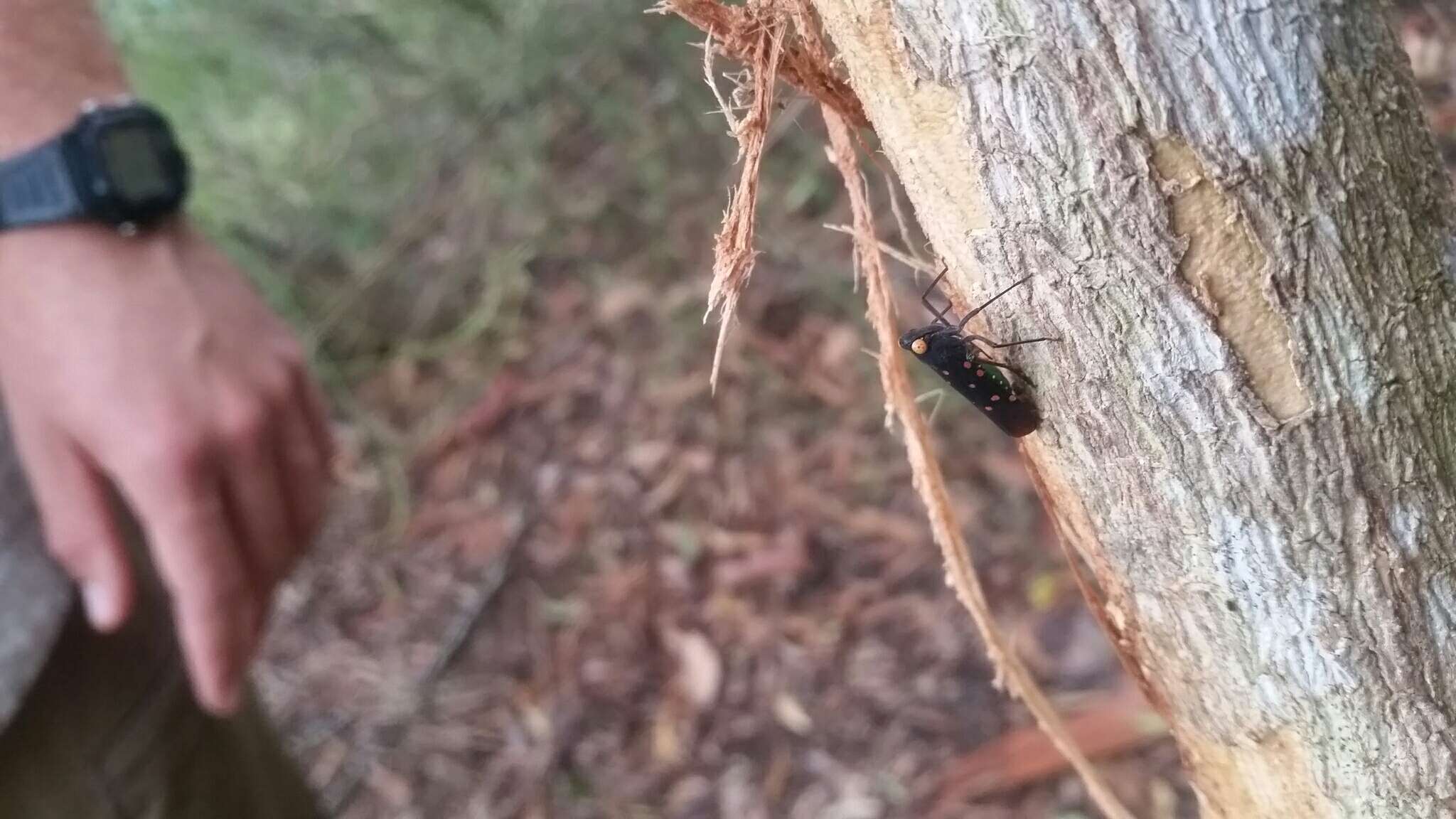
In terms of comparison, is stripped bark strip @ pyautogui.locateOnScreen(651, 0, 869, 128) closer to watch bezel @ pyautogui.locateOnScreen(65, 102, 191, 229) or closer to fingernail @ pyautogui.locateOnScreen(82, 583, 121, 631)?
watch bezel @ pyautogui.locateOnScreen(65, 102, 191, 229)

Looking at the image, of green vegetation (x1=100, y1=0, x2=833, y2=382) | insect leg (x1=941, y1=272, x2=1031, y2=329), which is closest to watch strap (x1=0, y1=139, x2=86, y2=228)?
insect leg (x1=941, y1=272, x2=1031, y2=329)

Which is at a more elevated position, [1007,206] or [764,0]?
[764,0]

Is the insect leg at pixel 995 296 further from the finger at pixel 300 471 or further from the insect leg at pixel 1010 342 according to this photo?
the finger at pixel 300 471

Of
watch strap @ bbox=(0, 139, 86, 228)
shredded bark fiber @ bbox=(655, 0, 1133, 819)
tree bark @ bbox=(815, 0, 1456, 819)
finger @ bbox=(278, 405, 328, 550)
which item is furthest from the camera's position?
finger @ bbox=(278, 405, 328, 550)

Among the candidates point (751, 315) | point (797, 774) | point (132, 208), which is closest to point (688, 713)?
point (797, 774)

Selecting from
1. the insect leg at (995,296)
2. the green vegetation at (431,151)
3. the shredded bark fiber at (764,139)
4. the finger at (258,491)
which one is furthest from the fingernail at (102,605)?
the green vegetation at (431,151)

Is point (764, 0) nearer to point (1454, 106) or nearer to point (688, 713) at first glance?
point (688, 713)

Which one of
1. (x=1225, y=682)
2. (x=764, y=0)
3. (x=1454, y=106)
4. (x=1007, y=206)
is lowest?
(x=1225, y=682)
